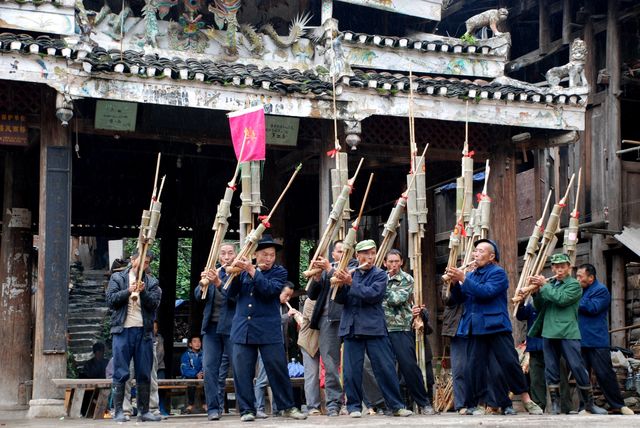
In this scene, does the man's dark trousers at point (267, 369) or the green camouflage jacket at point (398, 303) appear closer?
the man's dark trousers at point (267, 369)

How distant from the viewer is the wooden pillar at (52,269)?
13.1 m

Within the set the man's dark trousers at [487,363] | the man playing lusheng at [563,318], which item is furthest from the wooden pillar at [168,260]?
the man's dark trousers at [487,363]

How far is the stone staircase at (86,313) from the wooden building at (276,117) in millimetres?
2354

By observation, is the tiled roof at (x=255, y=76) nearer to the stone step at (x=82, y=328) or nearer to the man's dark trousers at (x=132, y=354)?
the man's dark trousers at (x=132, y=354)

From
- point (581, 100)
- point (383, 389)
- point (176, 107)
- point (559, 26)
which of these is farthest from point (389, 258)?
point (559, 26)

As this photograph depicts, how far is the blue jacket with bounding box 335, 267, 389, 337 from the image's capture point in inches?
404

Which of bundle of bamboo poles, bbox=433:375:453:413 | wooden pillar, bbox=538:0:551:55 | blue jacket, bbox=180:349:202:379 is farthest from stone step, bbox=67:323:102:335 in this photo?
wooden pillar, bbox=538:0:551:55

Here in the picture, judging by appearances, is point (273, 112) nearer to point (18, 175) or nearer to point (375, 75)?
point (375, 75)

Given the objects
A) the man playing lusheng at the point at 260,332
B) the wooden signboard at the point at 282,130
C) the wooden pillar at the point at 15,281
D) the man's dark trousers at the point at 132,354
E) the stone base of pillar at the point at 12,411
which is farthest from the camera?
the wooden pillar at the point at 15,281

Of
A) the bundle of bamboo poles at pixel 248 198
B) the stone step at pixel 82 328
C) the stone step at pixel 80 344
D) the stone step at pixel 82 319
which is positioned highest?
the bundle of bamboo poles at pixel 248 198

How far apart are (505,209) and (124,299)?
7189 millimetres

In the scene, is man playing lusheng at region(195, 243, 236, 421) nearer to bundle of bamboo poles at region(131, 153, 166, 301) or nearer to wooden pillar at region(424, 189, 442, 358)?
bundle of bamboo poles at region(131, 153, 166, 301)

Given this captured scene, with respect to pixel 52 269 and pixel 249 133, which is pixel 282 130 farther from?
Result: pixel 52 269

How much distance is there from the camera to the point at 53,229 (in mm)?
13523
